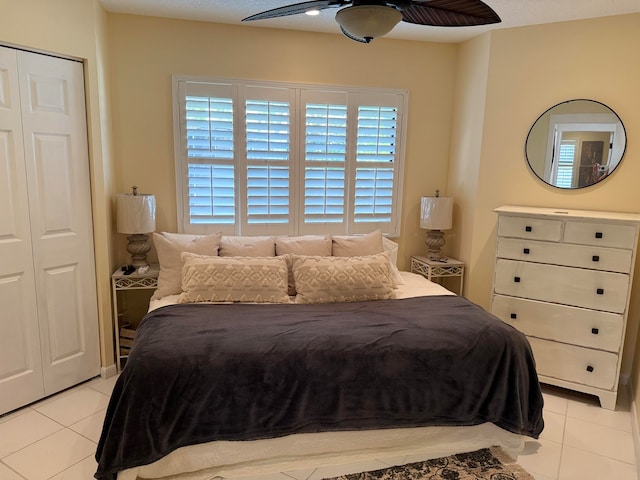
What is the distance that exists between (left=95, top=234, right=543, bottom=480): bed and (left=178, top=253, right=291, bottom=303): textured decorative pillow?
0.20 m

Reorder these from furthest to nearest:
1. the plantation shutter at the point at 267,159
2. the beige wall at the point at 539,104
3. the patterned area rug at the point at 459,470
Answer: the plantation shutter at the point at 267,159 → the beige wall at the point at 539,104 → the patterned area rug at the point at 459,470

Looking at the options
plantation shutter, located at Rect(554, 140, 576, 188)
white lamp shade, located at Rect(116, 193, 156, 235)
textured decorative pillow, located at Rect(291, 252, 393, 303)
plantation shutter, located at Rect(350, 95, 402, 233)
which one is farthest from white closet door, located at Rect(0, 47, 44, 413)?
plantation shutter, located at Rect(554, 140, 576, 188)

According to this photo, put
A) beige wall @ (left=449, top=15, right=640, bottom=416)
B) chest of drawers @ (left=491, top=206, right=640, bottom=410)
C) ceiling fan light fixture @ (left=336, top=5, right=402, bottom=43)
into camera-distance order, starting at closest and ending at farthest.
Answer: ceiling fan light fixture @ (left=336, top=5, right=402, bottom=43) → chest of drawers @ (left=491, top=206, right=640, bottom=410) → beige wall @ (left=449, top=15, right=640, bottom=416)

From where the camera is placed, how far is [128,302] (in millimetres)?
3514

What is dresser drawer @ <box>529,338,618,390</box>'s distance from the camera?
2.83 metres

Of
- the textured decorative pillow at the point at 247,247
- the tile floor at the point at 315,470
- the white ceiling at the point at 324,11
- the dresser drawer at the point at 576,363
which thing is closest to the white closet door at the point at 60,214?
the tile floor at the point at 315,470

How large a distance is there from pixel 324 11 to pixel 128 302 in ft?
8.68

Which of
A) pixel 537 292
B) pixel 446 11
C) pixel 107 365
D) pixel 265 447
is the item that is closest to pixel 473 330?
pixel 537 292

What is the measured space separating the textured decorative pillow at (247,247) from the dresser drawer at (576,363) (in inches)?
77.5

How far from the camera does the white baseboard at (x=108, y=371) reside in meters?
3.15

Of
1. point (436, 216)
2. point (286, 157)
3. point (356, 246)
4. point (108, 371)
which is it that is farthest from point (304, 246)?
point (108, 371)

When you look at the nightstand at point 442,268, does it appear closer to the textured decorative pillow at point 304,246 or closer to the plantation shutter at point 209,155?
the textured decorative pillow at point 304,246

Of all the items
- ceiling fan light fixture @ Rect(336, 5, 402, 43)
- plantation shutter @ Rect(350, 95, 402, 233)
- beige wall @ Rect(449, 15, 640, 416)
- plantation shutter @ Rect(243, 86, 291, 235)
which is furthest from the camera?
plantation shutter @ Rect(350, 95, 402, 233)

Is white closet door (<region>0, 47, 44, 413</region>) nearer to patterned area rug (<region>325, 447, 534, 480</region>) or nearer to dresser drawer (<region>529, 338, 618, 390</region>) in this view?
patterned area rug (<region>325, 447, 534, 480</region>)
